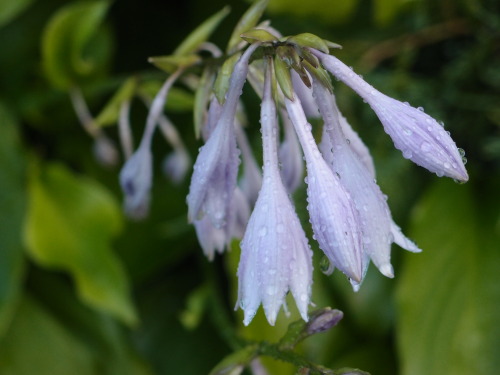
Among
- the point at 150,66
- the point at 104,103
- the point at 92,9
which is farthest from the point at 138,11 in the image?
the point at 92,9

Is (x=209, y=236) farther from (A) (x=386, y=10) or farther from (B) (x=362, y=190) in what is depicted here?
(A) (x=386, y=10)

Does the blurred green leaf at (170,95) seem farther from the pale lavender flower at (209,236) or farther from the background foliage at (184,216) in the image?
the pale lavender flower at (209,236)

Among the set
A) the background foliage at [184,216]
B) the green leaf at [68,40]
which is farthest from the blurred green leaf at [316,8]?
the green leaf at [68,40]

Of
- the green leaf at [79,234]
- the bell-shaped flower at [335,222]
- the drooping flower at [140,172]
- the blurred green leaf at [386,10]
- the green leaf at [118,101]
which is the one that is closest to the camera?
the bell-shaped flower at [335,222]

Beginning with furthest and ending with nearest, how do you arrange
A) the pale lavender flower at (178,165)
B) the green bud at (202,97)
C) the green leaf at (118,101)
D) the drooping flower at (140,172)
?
the pale lavender flower at (178,165)
the green leaf at (118,101)
the drooping flower at (140,172)
the green bud at (202,97)

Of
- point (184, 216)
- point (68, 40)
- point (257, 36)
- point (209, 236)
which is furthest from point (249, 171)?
point (184, 216)
